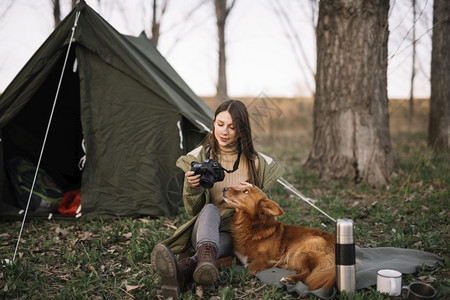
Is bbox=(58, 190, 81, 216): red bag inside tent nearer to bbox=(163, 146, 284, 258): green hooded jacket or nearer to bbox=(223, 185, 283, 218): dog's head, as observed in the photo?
bbox=(163, 146, 284, 258): green hooded jacket

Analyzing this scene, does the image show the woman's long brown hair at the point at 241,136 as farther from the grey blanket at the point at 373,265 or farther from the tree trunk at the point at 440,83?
the tree trunk at the point at 440,83

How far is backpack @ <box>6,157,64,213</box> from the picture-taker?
471 centimetres

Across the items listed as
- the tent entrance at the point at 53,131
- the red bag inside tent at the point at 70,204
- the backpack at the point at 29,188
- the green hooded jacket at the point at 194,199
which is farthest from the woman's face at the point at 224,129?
the backpack at the point at 29,188

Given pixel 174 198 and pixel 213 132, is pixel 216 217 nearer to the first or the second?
pixel 213 132

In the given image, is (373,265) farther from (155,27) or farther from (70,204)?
(155,27)

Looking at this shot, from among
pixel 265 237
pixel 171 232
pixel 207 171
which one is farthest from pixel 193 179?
pixel 171 232

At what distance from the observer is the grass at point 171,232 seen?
271 cm

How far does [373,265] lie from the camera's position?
289 cm

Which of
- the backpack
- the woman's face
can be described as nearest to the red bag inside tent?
the backpack

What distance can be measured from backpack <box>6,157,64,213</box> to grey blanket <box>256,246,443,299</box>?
3.15 m

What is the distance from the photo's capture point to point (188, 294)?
8.46 ft

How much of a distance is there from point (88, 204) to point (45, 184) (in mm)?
1002

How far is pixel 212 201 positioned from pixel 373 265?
1.37m

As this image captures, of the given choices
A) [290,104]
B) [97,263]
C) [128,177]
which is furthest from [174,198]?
[290,104]
